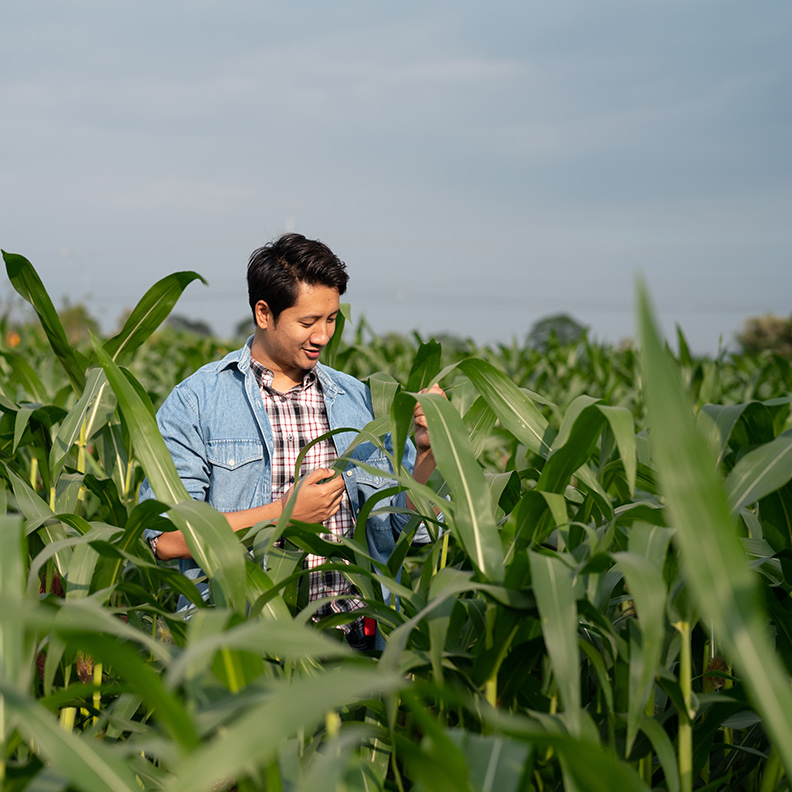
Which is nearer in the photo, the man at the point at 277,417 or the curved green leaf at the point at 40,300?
the curved green leaf at the point at 40,300

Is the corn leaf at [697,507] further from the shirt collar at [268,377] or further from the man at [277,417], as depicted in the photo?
the shirt collar at [268,377]

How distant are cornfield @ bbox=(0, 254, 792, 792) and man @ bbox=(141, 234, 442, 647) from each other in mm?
265

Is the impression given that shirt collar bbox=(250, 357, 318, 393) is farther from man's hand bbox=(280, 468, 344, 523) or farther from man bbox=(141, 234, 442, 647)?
man's hand bbox=(280, 468, 344, 523)

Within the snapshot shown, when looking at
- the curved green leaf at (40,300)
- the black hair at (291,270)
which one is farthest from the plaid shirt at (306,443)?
the curved green leaf at (40,300)

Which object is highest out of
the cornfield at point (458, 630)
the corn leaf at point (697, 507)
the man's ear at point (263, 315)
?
the man's ear at point (263, 315)

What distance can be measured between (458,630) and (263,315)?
110 cm

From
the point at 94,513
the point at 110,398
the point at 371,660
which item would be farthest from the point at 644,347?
the point at 94,513

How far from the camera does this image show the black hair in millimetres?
1792

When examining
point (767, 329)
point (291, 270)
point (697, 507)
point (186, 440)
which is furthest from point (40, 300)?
point (767, 329)

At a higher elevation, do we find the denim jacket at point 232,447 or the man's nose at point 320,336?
the man's nose at point 320,336

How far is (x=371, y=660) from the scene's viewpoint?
3.15 ft

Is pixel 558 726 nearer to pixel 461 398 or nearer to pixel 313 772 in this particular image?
pixel 313 772

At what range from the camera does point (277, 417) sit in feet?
6.31

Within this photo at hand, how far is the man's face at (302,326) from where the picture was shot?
179cm
